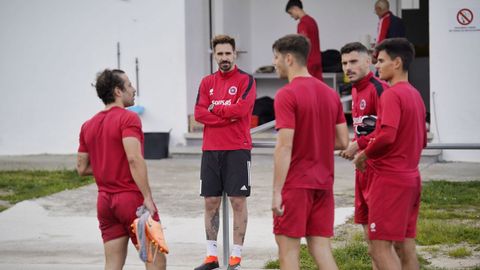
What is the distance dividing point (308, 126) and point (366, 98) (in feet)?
3.69

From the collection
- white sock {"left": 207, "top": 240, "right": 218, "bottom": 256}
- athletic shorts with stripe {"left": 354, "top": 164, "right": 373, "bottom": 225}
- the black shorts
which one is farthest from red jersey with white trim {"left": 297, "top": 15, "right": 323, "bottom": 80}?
athletic shorts with stripe {"left": 354, "top": 164, "right": 373, "bottom": 225}

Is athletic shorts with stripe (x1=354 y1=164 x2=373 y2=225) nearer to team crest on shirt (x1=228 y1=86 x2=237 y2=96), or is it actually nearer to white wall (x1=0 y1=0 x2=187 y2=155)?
team crest on shirt (x1=228 y1=86 x2=237 y2=96)

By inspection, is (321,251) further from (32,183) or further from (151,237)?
(32,183)

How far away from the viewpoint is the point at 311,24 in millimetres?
15664

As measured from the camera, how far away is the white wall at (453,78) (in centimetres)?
1495

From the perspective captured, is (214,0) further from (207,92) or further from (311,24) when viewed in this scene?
(207,92)

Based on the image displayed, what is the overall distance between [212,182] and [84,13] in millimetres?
8944

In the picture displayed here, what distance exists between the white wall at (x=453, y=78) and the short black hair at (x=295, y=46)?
898 cm

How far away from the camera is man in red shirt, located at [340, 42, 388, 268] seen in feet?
23.7

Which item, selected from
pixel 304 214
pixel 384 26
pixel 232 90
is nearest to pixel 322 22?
pixel 384 26

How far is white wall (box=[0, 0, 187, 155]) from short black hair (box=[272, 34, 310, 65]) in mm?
10214

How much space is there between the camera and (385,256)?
6.58 m

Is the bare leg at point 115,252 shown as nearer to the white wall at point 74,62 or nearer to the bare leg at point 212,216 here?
the bare leg at point 212,216

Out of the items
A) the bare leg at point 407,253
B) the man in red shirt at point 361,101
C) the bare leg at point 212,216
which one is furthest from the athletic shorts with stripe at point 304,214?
the bare leg at point 212,216
